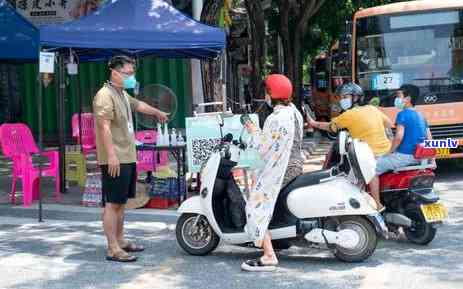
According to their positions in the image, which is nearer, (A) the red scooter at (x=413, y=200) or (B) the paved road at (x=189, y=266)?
(B) the paved road at (x=189, y=266)

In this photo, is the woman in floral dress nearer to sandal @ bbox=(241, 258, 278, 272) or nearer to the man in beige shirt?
sandal @ bbox=(241, 258, 278, 272)

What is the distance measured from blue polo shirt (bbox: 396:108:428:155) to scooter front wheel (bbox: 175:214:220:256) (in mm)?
2170

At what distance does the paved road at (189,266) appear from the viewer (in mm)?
6137

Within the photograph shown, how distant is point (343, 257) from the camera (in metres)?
6.62

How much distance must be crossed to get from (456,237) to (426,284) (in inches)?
74.6

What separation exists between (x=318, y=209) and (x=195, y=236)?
1.28 metres

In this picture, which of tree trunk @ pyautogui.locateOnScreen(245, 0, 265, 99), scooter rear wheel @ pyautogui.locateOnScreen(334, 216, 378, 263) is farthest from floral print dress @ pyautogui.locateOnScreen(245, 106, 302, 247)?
tree trunk @ pyautogui.locateOnScreen(245, 0, 265, 99)

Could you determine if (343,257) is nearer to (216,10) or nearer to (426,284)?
(426,284)

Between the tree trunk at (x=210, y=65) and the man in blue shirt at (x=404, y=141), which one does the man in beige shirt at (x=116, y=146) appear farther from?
the tree trunk at (x=210, y=65)

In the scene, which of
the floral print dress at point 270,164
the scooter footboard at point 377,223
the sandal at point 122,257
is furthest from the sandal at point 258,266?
the sandal at point 122,257

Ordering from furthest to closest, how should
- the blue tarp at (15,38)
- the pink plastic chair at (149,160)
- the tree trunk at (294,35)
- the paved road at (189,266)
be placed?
1. the tree trunk at (294,35)
2. the blue tarp at (15,38)
3. the pink plastic chair at (149,160)
4. the paved road at (189,266)

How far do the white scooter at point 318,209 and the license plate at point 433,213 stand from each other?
75 centimetres

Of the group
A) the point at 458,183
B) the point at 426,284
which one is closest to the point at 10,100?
the point at 458,183

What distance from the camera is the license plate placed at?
23.3 feet
